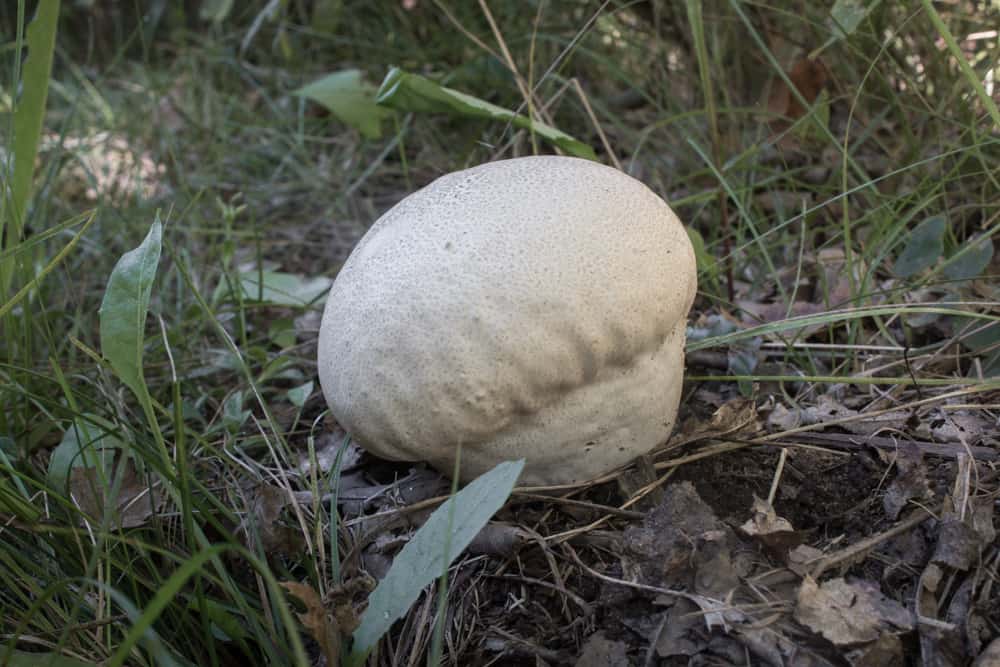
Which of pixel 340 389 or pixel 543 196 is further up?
pixel 543 196

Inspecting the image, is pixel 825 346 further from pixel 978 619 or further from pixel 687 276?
pixel 978 619

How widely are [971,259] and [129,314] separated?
1.57 metres

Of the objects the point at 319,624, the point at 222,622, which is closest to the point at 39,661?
the point at 222,622

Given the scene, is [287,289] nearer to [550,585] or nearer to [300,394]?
[300,394]

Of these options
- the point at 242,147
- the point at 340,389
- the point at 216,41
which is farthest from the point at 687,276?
the point at 216,41

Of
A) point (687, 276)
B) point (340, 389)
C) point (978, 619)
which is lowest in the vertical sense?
point (978, 619)

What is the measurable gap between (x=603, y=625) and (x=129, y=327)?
851mm

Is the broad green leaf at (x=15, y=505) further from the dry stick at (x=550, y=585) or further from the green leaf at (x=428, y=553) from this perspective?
the dry stick at (x=550, y=585)

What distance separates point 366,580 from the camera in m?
1.21

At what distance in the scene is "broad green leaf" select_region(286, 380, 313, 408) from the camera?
1739 mm

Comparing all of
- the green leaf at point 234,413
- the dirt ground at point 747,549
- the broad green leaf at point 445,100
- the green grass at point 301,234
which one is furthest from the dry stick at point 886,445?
the green leaf at point 234,413

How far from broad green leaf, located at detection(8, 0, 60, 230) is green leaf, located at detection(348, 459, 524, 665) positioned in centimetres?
110

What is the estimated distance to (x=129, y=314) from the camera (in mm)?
1287

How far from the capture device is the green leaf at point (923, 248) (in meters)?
1.62
